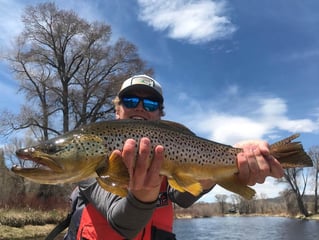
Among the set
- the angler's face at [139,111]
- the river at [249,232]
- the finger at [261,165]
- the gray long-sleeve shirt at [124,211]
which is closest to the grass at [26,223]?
the river at [249,232]

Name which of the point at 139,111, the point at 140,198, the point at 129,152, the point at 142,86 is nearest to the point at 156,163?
the point at 129,152

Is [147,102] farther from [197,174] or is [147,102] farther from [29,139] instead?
[29,139]

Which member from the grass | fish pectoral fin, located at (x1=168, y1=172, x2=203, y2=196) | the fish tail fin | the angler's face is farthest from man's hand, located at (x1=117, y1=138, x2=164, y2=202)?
the grass

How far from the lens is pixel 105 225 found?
3248mm

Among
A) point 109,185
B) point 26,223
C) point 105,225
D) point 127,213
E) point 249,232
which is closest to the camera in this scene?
point 109,185

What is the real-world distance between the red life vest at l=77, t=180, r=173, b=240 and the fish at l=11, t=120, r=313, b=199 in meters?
0.50

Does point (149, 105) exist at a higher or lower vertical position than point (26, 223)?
higher

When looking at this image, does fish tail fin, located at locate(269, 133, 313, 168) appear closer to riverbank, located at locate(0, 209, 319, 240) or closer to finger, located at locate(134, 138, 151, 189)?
finger, located at locate(134, 138, 151, 189)

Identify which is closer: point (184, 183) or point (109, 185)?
point (109, 185)

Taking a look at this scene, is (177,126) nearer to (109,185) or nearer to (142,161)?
(142,161)

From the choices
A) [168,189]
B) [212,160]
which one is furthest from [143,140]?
[168,189]

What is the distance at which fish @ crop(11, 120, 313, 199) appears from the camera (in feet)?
9.03

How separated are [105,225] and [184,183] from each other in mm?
806

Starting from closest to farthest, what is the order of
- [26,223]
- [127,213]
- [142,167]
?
[142,167] → [127,213] → [26,223]
